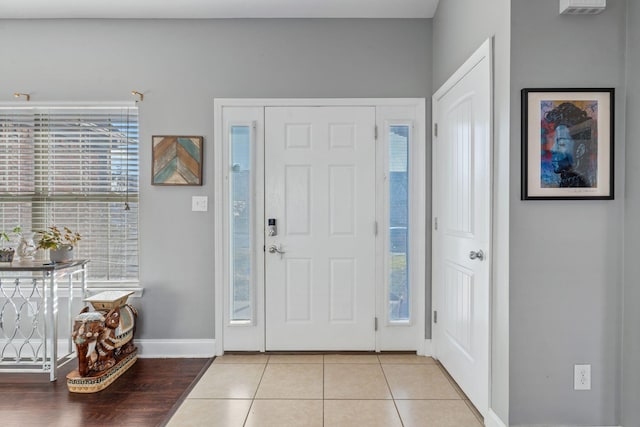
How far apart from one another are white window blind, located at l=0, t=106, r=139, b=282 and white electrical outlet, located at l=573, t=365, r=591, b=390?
10.1 ft

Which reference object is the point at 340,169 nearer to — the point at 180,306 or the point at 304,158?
the point at 304,158

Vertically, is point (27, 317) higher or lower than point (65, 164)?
lower

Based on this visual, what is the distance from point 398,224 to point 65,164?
109 inches

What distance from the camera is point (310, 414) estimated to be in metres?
2.32

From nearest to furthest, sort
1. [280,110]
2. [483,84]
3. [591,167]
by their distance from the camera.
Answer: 1. [591,167]
2. [483,84]
3. [280,110]

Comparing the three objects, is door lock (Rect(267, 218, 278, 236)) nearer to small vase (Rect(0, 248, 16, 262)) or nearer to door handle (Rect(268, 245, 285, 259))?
door handle (Rect(268, 245, 285, 259))

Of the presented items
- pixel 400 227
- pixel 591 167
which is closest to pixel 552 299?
pixel 591 167

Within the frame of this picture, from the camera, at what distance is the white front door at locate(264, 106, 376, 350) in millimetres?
3209

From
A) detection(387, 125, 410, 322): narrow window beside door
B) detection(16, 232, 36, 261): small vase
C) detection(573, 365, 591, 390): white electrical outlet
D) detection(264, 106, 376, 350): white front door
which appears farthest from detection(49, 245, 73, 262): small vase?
detection(573, 365, 591, 390): white electrical outlet

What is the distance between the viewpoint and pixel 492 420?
6.88 feet

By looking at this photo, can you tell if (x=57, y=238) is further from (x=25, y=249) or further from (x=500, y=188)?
(x=500, y=188)

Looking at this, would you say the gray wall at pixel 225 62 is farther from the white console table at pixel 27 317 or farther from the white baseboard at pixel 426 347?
the white baseboard at pixel 426 347

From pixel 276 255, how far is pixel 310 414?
1.27 m

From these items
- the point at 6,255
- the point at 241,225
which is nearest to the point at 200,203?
the point at 241,225
